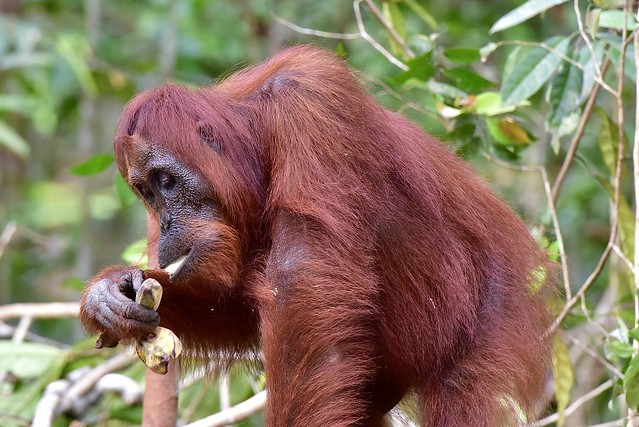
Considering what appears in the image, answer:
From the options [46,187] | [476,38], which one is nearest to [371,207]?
[476,38]

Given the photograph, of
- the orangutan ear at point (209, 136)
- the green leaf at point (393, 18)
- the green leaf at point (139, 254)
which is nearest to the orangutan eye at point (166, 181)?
the orangutan ear at point (209, 136)

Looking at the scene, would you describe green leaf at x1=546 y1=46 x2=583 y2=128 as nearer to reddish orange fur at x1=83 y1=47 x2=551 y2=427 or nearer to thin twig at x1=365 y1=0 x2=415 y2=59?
reddish orange fur at x1=83 y1=47 x2=551 y2=427

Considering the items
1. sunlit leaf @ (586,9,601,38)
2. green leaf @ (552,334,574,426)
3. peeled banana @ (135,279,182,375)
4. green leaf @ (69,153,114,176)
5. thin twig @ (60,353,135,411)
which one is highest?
sunlit leaf @ (586,9,601,38)

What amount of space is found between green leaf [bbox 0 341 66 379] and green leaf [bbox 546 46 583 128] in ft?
7.65

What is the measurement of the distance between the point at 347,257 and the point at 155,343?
615 mm

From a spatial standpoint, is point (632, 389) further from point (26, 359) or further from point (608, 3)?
point (26, 359)

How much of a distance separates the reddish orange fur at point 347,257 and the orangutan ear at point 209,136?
0.04ft

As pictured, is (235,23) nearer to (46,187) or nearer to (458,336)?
(46,187)

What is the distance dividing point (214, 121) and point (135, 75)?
177 inches

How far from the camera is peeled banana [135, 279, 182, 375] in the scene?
2727 mm

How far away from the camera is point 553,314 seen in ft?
10.8

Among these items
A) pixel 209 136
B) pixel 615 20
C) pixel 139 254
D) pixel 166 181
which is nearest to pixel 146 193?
pixel 166 181

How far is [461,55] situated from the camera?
A: 12.7ft

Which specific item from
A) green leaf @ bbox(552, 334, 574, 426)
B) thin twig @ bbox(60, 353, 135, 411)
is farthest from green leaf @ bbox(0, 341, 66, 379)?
green leaf @ bbox(552, 334, 574, 426)
